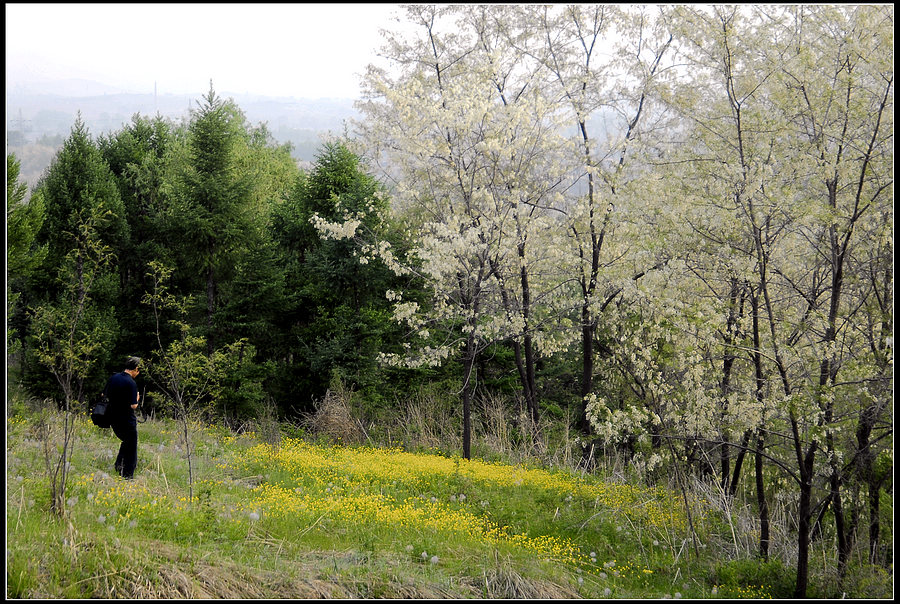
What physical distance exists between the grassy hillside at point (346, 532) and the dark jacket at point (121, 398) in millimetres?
653

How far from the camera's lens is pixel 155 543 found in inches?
163

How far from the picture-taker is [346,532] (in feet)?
17.9

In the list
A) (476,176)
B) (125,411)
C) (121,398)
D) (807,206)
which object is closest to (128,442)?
(125,411)

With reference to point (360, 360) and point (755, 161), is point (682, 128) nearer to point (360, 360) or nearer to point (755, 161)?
point (755, 161)

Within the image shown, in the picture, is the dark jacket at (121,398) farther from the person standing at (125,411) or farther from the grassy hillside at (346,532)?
the grassy hillside at (346,532)

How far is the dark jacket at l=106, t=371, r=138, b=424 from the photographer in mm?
6391

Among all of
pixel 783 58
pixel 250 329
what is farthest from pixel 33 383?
pixel 783 58

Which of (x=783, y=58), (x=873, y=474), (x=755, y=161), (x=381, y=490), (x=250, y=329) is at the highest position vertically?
(x=783, y=58)

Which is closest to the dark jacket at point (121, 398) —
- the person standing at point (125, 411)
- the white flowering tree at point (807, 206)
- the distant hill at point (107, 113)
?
the person standing at point (125, 411)

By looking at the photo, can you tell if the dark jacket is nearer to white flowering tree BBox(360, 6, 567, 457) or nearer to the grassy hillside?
the grassy hillside

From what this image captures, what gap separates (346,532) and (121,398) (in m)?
3.16

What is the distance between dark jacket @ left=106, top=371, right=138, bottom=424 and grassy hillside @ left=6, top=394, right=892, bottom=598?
65cm

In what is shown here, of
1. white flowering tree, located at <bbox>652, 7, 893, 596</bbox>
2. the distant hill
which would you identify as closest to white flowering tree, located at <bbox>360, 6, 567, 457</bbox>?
white flowering tree, located at <bbox>652, 7, 893, 596</bbox>

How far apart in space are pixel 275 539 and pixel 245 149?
22700 mm
